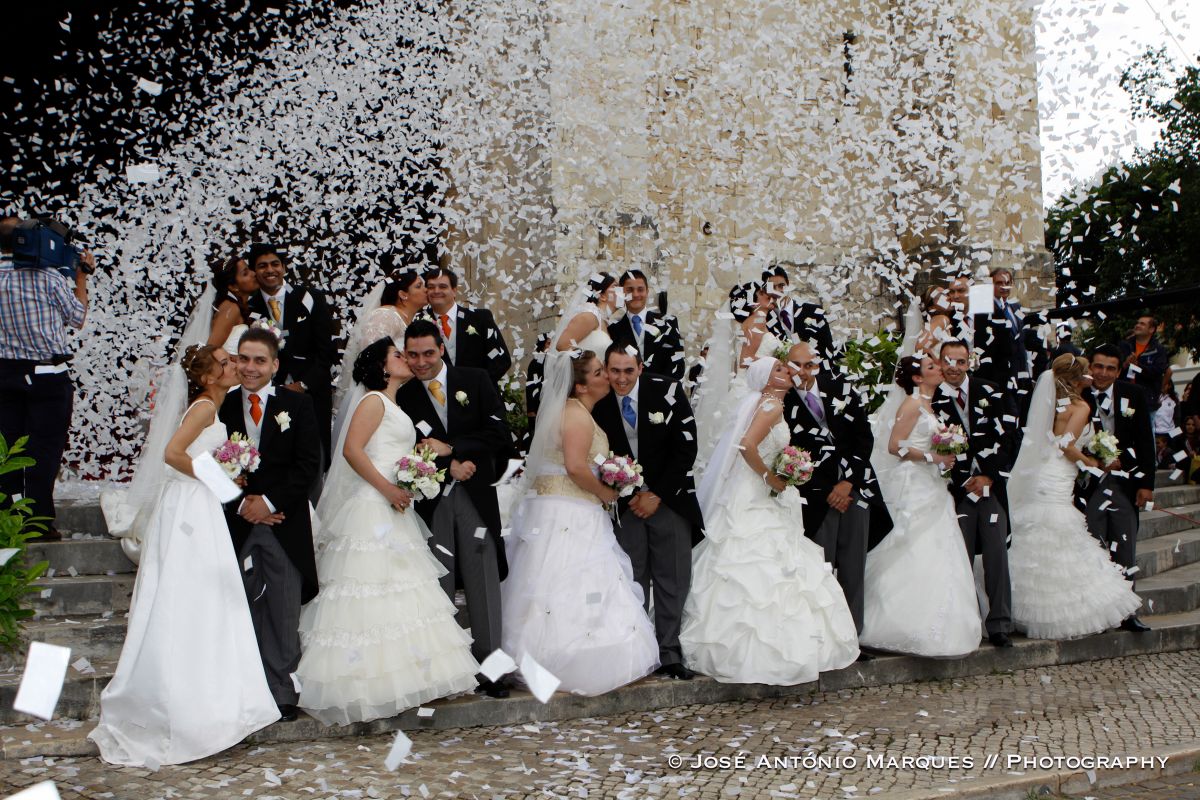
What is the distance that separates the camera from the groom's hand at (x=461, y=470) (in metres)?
5.66

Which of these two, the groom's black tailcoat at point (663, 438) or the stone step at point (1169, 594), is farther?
the stone step at point (1169, 594)

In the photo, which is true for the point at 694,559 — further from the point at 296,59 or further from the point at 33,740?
the point at 296,59

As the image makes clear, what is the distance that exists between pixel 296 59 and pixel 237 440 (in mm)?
7742

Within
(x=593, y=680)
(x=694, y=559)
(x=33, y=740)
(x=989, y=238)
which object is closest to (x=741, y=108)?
(x=989, y=238)

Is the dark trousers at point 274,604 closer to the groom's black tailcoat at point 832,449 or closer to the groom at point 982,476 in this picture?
the groom's black tailcoat at point 832,449

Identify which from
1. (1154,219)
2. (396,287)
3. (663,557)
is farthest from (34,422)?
(1154,219)

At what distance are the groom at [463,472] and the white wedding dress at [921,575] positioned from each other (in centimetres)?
235

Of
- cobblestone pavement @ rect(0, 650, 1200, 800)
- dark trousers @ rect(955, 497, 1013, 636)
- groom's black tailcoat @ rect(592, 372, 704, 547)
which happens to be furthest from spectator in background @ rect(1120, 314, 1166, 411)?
groom's black tailcoat @ rect(592, 372, 704, 547)

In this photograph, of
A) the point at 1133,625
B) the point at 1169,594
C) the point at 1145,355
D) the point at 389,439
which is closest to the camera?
the point at 389,439

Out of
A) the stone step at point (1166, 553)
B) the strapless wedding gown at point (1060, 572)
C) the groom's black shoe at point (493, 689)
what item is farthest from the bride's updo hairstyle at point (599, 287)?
the stone step at point (1166, 553)

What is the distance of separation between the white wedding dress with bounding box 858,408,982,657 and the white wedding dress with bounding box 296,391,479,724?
8.56 feet

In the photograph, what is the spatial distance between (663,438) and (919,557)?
1780 millimetres

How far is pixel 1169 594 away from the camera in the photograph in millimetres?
8234

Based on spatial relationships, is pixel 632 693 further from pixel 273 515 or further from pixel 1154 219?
pixel 1154 219
